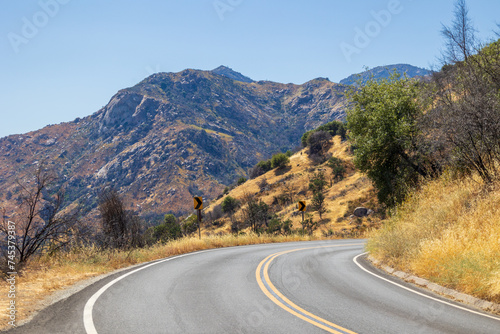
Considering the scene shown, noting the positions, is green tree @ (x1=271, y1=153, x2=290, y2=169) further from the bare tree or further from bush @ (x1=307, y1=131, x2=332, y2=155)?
the bare tree

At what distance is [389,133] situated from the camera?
676 inches

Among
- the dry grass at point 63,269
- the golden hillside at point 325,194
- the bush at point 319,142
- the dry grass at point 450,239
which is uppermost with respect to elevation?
the bush at point 319,142

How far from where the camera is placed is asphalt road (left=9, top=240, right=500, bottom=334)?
5.08 m

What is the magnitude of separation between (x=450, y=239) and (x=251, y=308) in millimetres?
5797

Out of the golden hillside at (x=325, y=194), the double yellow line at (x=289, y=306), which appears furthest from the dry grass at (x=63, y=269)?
the golden hillside at (x=325, y=194)

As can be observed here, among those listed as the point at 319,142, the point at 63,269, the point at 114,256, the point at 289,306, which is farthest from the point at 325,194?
the point at 289,306

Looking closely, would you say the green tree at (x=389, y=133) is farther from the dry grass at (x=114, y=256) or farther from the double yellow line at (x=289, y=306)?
the double yellow line at (x=289, y=306)

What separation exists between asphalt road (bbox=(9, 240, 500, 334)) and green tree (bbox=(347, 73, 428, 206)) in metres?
9.47

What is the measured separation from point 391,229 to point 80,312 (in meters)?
11.0

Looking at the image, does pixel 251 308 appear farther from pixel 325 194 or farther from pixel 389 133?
pixel 325 194

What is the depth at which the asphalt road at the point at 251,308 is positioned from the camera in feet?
16.7

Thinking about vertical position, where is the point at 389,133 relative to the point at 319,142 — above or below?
below

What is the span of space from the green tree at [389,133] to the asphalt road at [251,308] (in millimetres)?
9466

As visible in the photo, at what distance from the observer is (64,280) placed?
8.25 metres
